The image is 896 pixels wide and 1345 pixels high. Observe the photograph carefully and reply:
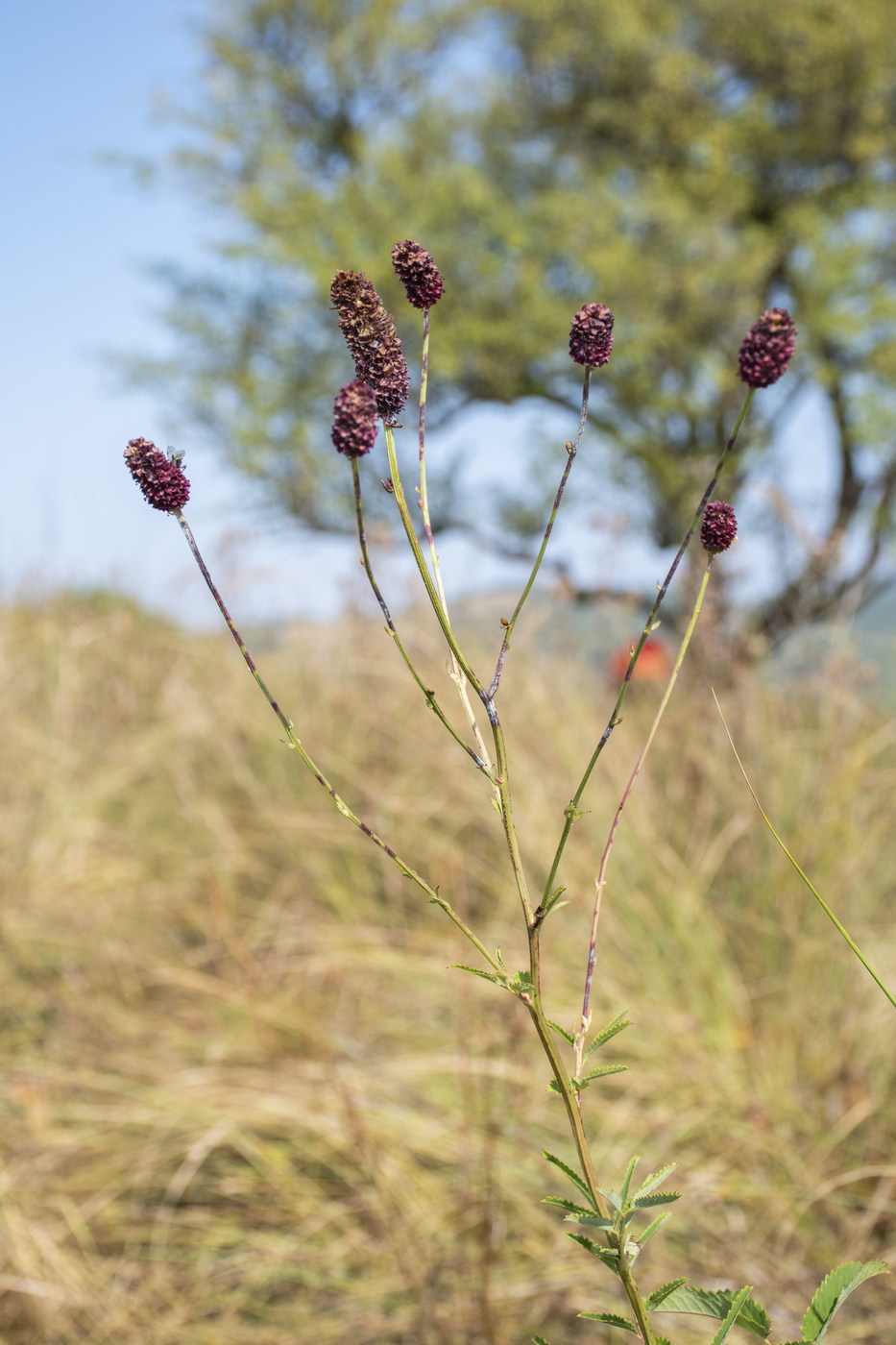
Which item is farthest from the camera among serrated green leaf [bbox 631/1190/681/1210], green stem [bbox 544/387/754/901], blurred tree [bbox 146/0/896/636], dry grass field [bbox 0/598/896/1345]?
blurred tree [bbox 146/0/896/636]

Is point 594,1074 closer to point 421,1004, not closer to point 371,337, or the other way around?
point 371,337

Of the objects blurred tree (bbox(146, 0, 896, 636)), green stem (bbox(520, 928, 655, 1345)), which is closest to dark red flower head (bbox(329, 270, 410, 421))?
green stem (bbox(520, 928, 655, 1345))

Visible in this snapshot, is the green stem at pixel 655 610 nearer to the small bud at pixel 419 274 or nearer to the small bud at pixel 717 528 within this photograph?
the small bud at pixel 717 528

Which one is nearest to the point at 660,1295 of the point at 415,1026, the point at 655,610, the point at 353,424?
the point at 655,610

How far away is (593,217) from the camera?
33.9ft

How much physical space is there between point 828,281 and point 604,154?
2.59 m

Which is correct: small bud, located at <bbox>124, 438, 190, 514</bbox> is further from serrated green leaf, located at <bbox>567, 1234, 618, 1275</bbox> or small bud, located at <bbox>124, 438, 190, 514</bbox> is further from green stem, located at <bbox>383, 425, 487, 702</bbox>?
serrated green leaf, located at <bbox>567, 1234, 618, 1275</bbox>

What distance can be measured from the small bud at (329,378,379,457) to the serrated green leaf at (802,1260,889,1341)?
48 cm

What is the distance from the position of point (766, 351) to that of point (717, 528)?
11cm

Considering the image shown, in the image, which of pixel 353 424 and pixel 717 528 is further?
pixel 717 528

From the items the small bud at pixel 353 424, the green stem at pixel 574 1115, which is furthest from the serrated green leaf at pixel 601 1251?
the small bud at pixel 353 424

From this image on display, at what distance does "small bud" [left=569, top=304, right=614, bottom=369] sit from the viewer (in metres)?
0.65

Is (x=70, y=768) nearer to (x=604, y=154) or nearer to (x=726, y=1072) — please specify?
(x=726, y=1072)

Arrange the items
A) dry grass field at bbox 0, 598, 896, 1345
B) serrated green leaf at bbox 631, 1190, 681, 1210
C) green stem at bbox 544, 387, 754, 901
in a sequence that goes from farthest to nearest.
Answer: dry grass field at bbox 0, 598, 896, 1345, serrated green leaf at bbox 631, 1190, 681, 1210, green stem at bbox 544, 387, 754, 901
